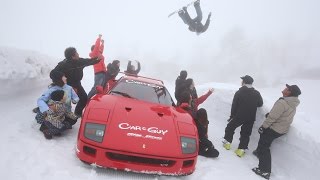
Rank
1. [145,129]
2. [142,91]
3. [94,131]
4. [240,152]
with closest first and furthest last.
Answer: [94,131] < [145,129] < [142,91] < [240,152]

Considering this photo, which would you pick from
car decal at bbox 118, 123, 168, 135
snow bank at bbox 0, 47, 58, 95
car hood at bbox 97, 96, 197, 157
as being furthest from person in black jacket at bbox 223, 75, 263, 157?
snow bank at bbox 0, 47, 58, 95

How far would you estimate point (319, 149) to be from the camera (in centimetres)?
553

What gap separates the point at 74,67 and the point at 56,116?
1510mm

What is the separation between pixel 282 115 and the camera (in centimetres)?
606

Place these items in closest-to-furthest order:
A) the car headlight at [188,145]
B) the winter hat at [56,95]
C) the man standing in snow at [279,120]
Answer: the car headlight at [188,145] < the winter hat at [56,95] < the man standing in snow at [279,120]

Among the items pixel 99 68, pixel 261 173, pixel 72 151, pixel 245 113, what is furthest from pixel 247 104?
pixel 99 68

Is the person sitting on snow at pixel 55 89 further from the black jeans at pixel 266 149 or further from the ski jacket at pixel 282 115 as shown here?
the ski jacket at pixel 282 115

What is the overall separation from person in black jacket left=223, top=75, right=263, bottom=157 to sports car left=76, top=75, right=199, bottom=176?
1.87m

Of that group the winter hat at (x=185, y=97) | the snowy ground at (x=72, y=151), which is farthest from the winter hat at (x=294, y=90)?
the winter hat at (x=185, y=97)

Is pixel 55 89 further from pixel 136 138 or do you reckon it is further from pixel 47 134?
pixel 136 138

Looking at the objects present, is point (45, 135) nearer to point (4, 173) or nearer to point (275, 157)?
point (4, 173)

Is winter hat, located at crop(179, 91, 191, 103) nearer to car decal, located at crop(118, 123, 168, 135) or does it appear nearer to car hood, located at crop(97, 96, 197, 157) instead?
car hood, located at crop(97, 96, 197, 157)

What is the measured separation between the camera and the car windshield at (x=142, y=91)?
589 cm

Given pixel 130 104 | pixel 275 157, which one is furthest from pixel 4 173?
pixel 275 157
